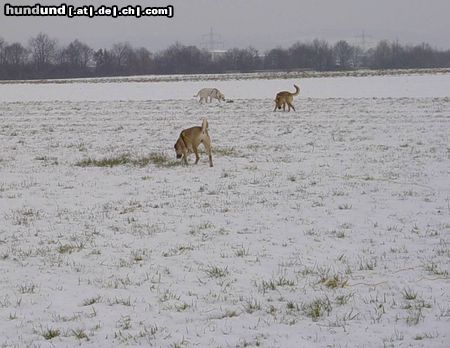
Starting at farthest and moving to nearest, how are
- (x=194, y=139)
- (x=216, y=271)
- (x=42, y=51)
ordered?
(x=42, y=51) → (x=194, y=139) → (x=216, y=271)

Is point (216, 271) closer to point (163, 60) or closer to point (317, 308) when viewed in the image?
point (317, 308)

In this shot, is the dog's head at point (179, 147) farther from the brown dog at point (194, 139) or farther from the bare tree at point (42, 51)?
the bare tree at point (42, 51)

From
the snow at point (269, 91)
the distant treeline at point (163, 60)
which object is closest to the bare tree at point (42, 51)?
the distant treeline at point (163, 60)

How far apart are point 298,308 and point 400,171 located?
6309 millimetres

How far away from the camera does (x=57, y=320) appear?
181 inches

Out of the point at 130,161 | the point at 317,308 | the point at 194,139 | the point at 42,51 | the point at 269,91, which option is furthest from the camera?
the point at 42,51

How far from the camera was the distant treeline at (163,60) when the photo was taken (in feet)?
311

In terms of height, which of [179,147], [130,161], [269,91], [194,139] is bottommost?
[130,161]

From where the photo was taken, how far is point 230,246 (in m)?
6.43

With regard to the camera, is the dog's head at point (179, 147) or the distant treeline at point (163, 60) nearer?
the dog's head at point (179, 147)

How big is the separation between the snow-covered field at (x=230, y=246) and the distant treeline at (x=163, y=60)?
84.7 m

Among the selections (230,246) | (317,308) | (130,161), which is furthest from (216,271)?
(130,161)

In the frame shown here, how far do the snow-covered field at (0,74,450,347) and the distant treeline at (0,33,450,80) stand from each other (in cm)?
8469

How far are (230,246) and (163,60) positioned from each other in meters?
98.4
